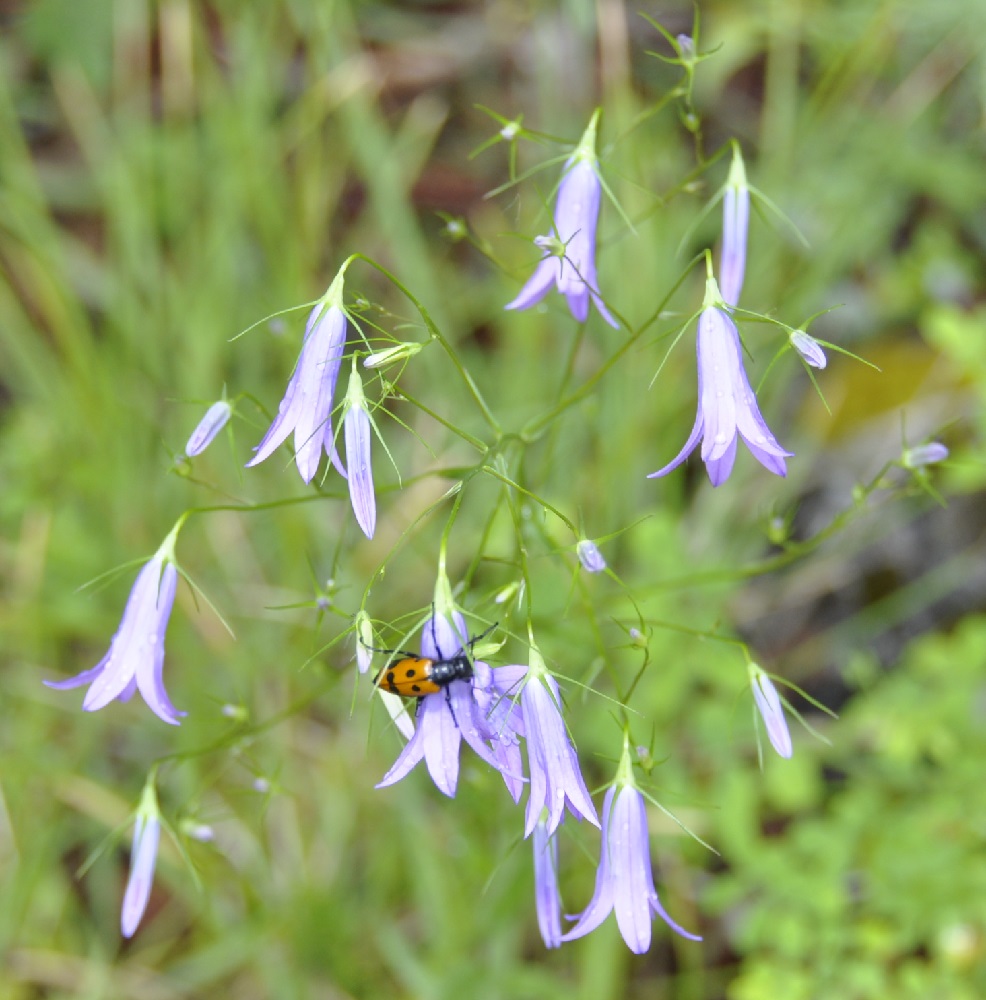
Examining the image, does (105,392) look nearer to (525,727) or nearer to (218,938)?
(218,938)

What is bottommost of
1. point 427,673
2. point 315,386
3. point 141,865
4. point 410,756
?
point 141,865

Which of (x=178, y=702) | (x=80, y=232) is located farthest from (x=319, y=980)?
(x=80, y=232)

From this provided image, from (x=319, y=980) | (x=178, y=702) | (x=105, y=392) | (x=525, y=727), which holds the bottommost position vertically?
(x=319, y=980)

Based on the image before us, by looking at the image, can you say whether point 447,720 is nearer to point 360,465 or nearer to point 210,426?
point 360,465

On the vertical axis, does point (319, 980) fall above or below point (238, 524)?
below

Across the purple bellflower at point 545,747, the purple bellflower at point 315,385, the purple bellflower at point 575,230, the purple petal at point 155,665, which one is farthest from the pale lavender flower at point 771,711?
the purple petal at point 155,665

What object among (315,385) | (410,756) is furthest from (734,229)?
(410,756)
